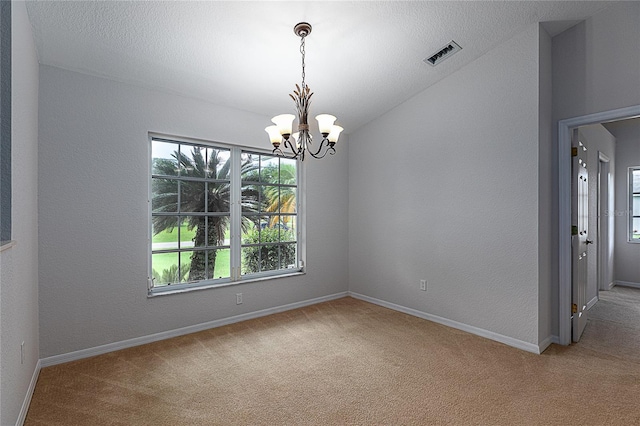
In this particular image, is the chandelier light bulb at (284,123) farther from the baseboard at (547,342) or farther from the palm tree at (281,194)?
the baseboard at (547,342)

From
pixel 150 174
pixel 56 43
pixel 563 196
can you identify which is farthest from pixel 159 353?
pixel 563 196

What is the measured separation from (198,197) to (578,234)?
3.94 m

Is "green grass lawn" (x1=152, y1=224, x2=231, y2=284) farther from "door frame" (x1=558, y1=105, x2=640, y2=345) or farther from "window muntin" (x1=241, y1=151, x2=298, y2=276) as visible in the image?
"door frame" (x1=558, y1=105, x2=640, y2=345)

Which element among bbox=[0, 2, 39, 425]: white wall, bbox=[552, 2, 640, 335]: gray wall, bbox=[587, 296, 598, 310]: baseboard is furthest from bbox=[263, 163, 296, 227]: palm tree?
bbox=[587, 296, 598, 310]: baseboard

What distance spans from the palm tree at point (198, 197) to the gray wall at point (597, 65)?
3.50 meters

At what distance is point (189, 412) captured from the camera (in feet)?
6.97

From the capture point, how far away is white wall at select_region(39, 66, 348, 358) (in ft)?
9.12

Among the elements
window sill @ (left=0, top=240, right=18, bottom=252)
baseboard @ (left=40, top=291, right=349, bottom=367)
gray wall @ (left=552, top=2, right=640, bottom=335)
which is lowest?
baseboard @ (left=40, top=291, right=349, bottom=367)

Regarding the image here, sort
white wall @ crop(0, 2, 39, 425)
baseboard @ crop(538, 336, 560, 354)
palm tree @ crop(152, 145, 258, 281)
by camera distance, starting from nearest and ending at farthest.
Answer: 1. white wall @ crop(0, 2, 39, 425)
2. baseboard @ crop(538, 336, 560, 354)
3. palm tree @ crop(152, 145, 258, 281)

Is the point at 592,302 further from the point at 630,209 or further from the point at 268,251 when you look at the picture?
the point at 268,251

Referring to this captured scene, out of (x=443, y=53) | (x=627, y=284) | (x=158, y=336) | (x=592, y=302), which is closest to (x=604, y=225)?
(x=627, y=284)

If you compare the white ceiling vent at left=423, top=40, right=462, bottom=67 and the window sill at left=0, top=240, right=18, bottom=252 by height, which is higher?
the white ceiling vent at left=423, top=40, right=462, bottom=67

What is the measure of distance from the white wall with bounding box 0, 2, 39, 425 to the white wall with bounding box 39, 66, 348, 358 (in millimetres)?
146

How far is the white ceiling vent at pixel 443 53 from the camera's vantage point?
3212 millimetres
